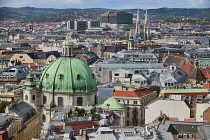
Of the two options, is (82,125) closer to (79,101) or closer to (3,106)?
(3,106)

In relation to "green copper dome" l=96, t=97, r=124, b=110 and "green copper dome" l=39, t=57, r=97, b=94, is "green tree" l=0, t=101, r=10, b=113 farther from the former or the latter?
"green copper dome" l=96, t=97, r=124, b=110

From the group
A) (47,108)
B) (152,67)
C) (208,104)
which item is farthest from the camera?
(152,67)

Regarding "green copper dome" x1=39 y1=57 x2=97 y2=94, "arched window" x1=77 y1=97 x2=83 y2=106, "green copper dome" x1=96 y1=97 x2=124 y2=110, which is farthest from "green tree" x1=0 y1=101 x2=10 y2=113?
"green copper dome" x1=96 y1=97 x2=124 y2=110

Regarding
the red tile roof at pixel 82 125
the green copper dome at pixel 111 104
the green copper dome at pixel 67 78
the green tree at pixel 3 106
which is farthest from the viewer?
the green copper dome at pixel 67 78

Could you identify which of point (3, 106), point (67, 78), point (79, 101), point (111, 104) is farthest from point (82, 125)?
point (67, 78)

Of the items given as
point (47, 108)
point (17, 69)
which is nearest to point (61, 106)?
point (47, 108)

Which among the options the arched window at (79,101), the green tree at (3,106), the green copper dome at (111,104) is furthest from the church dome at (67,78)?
the green tree at (3,106)

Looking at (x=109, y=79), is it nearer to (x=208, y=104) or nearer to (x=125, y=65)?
(x=125, y=65)

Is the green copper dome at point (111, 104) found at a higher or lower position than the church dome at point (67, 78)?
lower

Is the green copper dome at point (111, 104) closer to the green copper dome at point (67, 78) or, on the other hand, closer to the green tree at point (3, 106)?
the green copper dome at point (67, 78)
